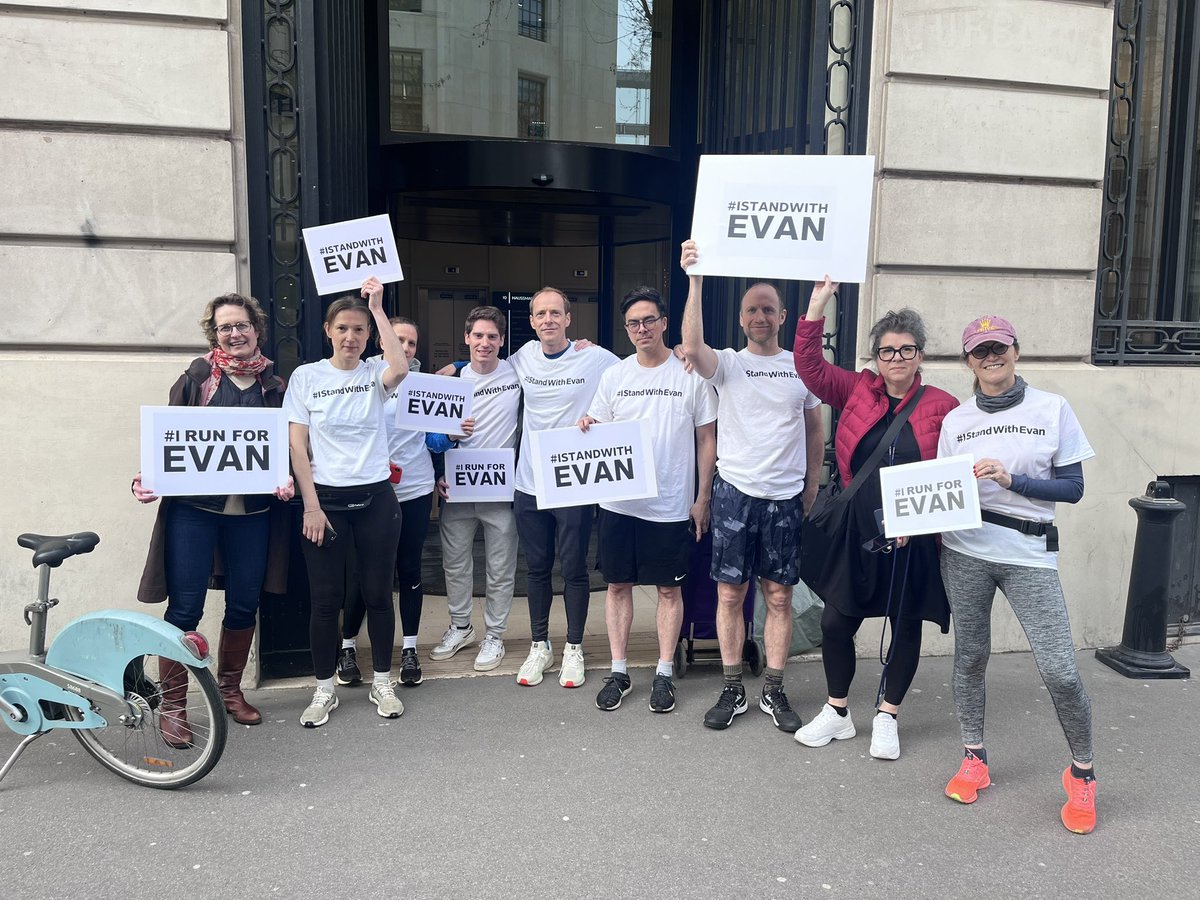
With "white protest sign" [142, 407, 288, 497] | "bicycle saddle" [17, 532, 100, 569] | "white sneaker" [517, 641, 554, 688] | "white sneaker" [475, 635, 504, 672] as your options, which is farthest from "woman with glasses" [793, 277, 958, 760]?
"bicycle saddle" [17, 532, 100, 569]

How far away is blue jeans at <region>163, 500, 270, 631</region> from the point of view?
4.17 m

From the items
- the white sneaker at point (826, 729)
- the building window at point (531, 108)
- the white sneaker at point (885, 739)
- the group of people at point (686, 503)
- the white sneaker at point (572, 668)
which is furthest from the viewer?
the building window at point (531, 108)

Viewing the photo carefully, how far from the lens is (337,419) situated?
436 centimetres

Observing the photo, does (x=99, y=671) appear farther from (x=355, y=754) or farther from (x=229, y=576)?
(x=355, y=754)

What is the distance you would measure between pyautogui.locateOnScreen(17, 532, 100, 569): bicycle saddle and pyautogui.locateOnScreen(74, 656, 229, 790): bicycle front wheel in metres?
0.51

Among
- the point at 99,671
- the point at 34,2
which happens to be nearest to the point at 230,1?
the point at 34,2

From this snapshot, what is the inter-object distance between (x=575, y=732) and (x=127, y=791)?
6.32 feet

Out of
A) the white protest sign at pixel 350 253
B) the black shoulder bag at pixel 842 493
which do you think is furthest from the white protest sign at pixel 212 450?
the black shoulder bag at pixel 842 493

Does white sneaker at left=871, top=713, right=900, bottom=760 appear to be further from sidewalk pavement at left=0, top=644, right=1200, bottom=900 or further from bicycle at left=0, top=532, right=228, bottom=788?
bicycle at left=0, top=532, right=228, bottom=788

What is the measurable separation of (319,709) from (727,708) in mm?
1976

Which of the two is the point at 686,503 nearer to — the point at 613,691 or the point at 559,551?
the point at 559,551

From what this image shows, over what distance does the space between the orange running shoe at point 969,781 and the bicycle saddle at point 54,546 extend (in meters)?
3.72

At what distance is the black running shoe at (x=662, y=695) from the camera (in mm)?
4707

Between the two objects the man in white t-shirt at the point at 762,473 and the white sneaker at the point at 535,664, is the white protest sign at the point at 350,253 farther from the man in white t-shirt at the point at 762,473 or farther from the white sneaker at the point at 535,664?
the white sneaker at the point at 535,664
